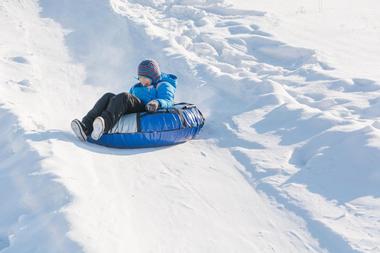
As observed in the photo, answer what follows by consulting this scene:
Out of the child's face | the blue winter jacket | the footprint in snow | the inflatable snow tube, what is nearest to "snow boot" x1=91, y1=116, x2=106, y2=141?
the inflatable snow tube

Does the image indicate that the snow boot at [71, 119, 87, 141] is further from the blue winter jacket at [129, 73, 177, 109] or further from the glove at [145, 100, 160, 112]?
the blue winter jacket at [129, 73, 177, 109]

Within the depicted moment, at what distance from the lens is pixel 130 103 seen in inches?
213

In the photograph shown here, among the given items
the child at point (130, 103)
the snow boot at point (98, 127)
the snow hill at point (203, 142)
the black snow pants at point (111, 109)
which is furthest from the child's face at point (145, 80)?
the snow boot at point (98, 127)

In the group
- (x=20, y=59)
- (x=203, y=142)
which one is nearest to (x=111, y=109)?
(x=203, y=142)

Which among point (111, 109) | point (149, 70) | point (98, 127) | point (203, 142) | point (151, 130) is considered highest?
point (149, 70)

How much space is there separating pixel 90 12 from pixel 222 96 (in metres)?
4.01

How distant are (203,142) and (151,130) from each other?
20.7 inches

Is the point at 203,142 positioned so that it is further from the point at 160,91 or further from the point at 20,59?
the point at 20,59

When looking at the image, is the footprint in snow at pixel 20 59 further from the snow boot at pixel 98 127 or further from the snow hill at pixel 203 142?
the snow boot at pixel 98 127

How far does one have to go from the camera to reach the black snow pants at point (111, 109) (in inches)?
204

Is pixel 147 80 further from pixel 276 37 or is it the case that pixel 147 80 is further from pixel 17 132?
pixel 276 37

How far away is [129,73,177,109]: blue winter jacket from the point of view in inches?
225

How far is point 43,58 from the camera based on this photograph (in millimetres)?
7801

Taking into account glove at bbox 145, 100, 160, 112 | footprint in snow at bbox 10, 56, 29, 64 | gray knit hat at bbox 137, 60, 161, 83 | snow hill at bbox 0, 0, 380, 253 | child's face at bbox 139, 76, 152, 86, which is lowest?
snow hill at bbox 0, 0, 380, 253
